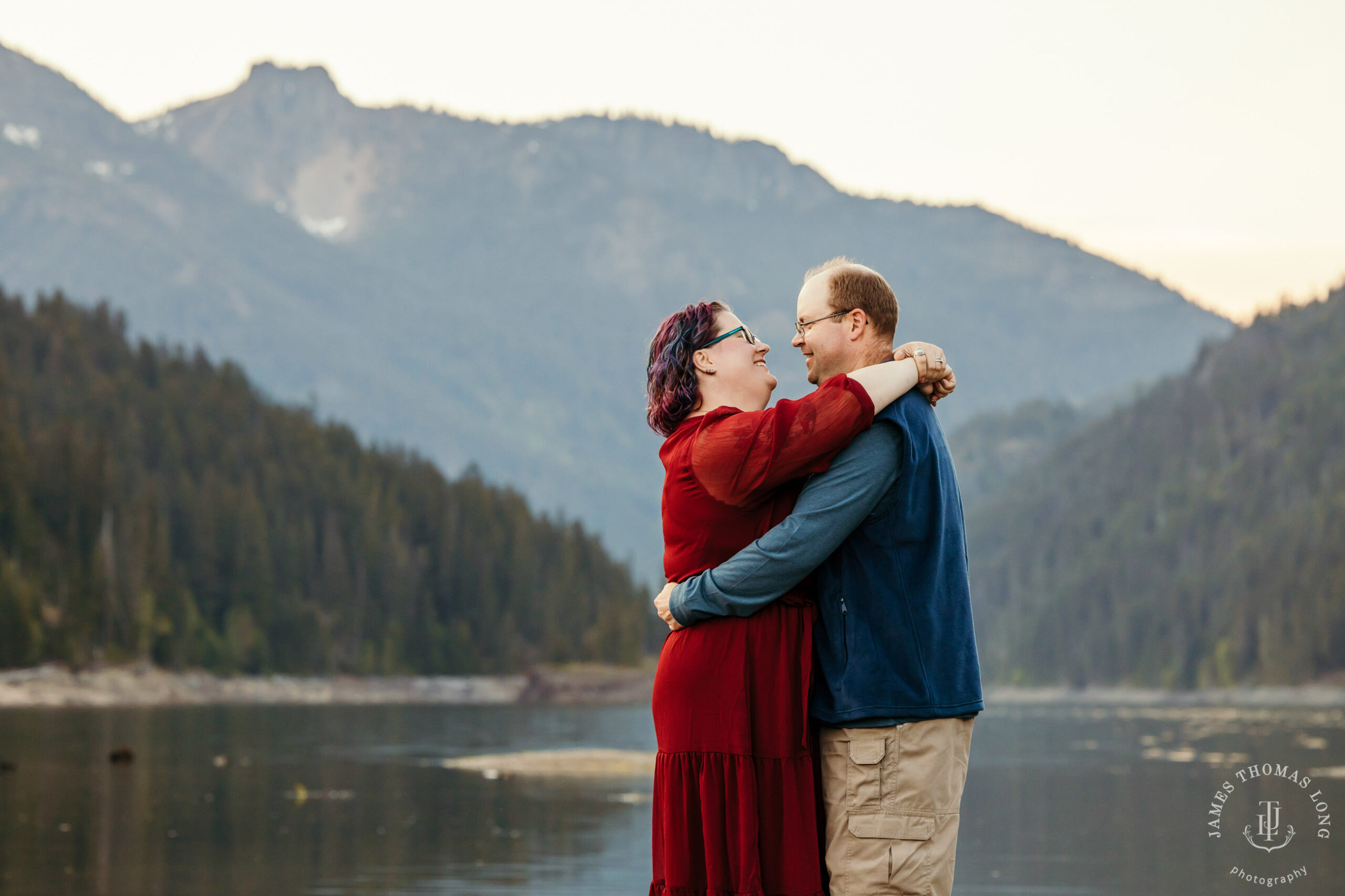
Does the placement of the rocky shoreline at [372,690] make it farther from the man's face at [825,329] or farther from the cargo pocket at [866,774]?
the cargo pocket at [866,774]

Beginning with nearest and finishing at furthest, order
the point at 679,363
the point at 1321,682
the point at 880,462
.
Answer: the point at 880,462 → the point at 679,363 → the point at 1321,682

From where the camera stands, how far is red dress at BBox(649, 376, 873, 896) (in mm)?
6562

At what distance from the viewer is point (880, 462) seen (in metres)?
6.66

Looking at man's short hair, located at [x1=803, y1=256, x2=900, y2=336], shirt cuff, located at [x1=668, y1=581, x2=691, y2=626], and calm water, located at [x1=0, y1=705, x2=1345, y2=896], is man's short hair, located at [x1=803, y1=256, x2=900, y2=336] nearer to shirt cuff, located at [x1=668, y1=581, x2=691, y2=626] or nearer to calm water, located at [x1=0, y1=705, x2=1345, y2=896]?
shirt cuff, located at [x1=668, y1=581, x2=691, y2=626]

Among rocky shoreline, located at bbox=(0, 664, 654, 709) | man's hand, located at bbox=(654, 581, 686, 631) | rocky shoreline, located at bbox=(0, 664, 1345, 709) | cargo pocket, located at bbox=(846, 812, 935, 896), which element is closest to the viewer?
cargo pocket, located at bbox=(846, 812, 935, 896)

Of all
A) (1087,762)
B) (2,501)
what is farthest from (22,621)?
(1087,762)

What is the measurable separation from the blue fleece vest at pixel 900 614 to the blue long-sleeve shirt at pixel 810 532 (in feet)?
0.29

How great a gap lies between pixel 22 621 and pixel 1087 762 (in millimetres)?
72556

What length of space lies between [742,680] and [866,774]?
59cm

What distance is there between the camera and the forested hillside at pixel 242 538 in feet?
424

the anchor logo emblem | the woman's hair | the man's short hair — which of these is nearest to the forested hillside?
the anchor logo emblem

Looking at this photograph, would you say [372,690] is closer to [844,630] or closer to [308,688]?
[308,688]

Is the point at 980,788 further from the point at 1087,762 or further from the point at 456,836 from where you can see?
the point at 456,836

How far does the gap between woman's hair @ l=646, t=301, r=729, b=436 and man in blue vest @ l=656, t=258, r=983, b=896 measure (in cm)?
75
